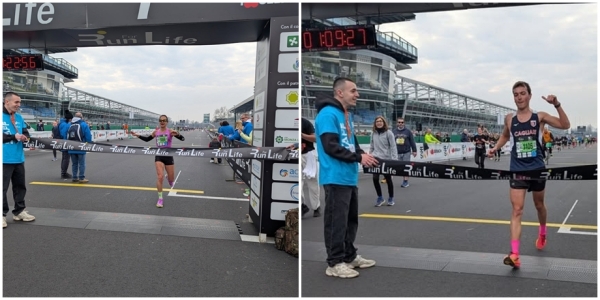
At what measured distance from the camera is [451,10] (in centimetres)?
627

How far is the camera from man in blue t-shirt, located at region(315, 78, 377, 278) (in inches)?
140

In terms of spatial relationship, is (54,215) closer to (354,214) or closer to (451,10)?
(354,214)

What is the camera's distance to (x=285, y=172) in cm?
508

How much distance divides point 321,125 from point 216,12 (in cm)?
200

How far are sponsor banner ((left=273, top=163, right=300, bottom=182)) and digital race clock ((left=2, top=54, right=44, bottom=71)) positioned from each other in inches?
278

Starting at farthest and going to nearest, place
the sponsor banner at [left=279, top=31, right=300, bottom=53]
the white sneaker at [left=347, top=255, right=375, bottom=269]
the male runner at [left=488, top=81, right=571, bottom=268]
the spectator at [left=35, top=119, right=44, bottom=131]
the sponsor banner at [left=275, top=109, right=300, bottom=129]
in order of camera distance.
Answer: the spectator at [left=35, top=119, right=44, bottom=131] → the sponsor banner at [left=275, top=109, right=300, bottom=129] → the sponsor banner at [left=279, top=31, right=300, bottom=53] → the white sneaker at [left=347, top=255, right=375, bottom=269] → the male runner at [left=488, top=81, right=571, bottom=268]

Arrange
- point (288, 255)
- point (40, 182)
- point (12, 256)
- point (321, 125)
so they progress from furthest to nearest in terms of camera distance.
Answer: point (40, 182)
point (288, 255)
point (12, 256)
point (321, 125)

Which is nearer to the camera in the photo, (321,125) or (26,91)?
(321,125)

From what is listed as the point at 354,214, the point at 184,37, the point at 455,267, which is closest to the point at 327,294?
the point at 354,214

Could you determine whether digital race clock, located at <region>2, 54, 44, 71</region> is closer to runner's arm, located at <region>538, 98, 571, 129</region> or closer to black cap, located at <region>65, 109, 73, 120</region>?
black cap, located at <region>65, 109, 73, 120</region>

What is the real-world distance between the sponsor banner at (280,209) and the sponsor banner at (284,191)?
7 cm

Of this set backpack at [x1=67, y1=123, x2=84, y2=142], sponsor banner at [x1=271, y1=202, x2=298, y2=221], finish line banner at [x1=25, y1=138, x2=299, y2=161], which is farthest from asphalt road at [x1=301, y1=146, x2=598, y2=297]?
backpack at [x1=67, y1=123, x2=84, y2=142]

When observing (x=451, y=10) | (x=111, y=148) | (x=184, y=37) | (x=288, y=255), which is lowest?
(x=288, y=255)

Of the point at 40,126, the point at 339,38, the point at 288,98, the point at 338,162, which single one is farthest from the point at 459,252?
the point at 40,126
